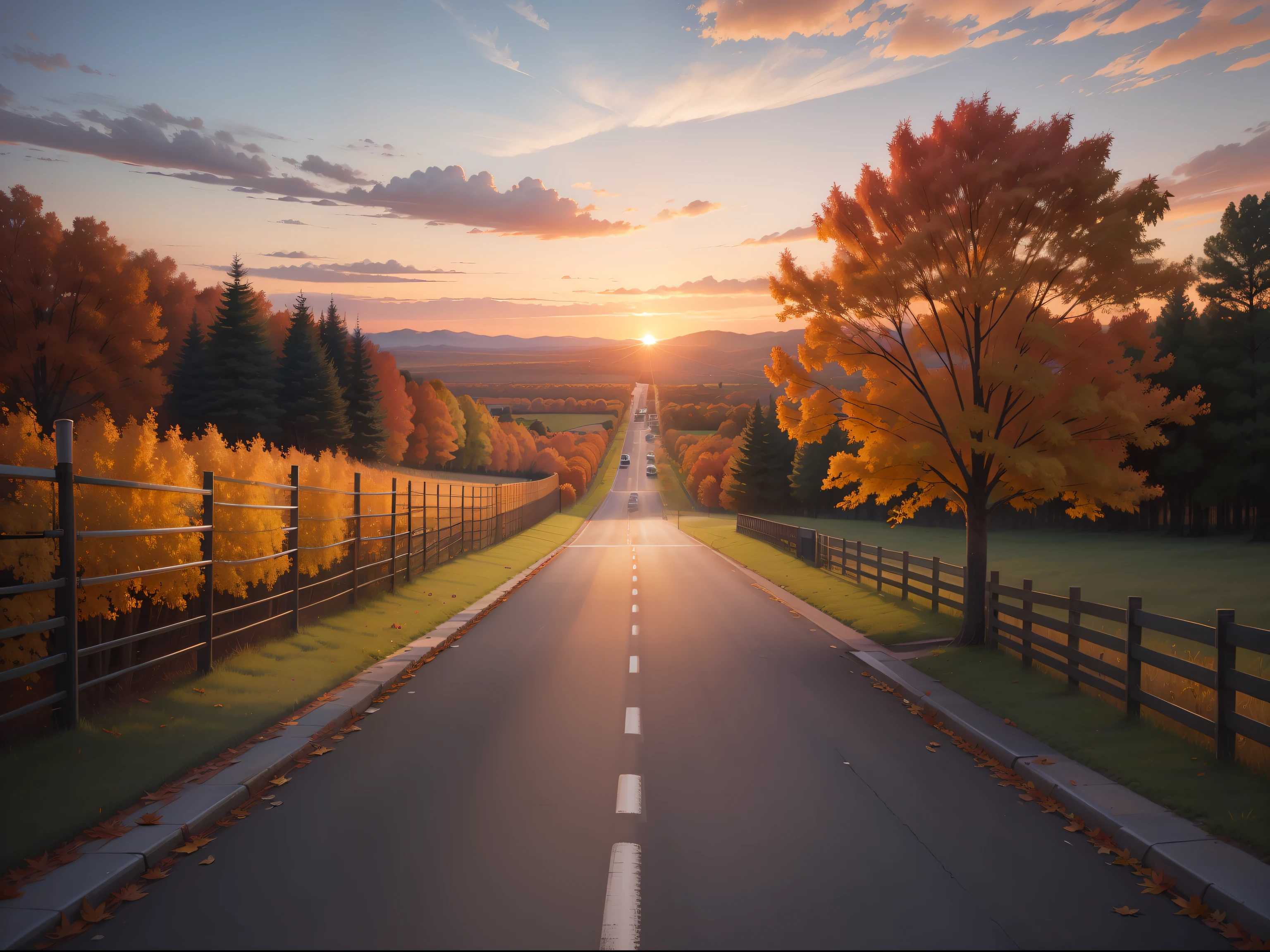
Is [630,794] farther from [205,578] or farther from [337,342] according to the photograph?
[337,342]

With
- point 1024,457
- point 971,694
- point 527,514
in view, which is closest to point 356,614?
point 971,694

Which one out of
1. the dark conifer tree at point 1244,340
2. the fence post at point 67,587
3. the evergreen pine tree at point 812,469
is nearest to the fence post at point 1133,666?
the fence post at point 67,587

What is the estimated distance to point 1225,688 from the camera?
22.4 ft

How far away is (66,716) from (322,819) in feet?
10.1

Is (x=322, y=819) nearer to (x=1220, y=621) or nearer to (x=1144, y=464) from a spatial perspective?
(x=1220, y=621)

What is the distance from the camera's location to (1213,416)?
49312 mm

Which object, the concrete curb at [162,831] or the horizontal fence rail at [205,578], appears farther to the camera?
the horizontal fence rail at [205,578]

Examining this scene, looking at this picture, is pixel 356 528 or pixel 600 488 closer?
pixel 356 528

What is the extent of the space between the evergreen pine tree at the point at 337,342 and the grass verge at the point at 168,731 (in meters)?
71.0

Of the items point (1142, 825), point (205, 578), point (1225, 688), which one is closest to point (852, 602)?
point (1225, 688)

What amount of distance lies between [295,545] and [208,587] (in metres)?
3.10

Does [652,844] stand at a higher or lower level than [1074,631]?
lower

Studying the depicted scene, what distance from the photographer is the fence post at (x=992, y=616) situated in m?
12.2

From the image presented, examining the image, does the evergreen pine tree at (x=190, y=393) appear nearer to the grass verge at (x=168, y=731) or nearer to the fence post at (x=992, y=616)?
the grass verge at (x=168, y=731)
